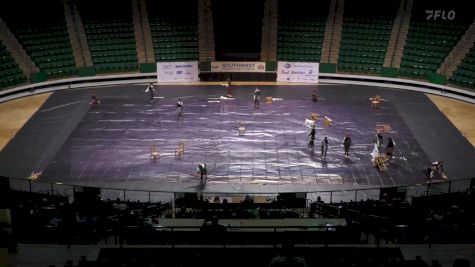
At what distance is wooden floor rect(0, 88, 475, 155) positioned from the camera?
34.9 m

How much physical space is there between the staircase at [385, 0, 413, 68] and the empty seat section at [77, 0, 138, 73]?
65.4ft

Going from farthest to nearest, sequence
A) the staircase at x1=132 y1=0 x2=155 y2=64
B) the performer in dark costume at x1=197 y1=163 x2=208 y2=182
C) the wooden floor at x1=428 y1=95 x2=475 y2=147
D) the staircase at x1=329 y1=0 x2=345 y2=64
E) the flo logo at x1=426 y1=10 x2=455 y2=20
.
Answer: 1. the staircase at x1=329 y1=0 x2=345 y2=64
2. the staircase at x1=132 y1=0 x2=155 y2=64
3. the flo logo at x1=426 y1=10 x2=455 y2=20
4. the wooden floor at x1=428 y1=95 x2=475 y2=147
5. the performer in dark costume at x1=197 y1=163 x2=208 y2=182

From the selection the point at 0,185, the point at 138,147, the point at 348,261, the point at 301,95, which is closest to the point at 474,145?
the point at 301,95

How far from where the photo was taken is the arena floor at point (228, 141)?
28594 mm

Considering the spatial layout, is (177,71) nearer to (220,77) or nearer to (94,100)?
(220,77)

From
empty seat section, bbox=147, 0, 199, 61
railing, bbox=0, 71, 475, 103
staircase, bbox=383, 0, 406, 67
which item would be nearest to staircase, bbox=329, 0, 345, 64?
railing, bbox=0, 71, 475, 103

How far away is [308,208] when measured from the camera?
23875 millimetres

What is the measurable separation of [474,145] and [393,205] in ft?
48.4

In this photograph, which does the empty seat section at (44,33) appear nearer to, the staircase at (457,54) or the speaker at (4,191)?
the speaker at (4,191)

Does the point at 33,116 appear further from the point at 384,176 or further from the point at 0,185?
the point at 384,176

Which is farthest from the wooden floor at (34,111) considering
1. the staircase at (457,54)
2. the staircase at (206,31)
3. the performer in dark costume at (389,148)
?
the staircase at (206,31)

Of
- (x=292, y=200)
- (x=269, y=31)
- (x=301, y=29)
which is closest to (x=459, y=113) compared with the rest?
(x=301, y=29)

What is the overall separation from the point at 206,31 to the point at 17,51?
14.4 m

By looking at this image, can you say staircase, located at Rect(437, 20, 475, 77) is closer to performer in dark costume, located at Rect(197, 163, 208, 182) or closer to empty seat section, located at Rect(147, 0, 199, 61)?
empty seat section, located at Rect(147, 0, 199, 61)
